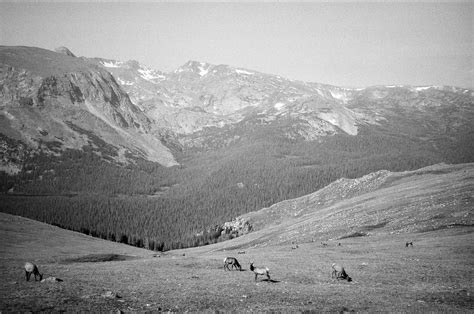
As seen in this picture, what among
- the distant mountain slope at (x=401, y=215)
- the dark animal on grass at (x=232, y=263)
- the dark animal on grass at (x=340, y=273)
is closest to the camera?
the dark animal on grass at (x=340, y=273)

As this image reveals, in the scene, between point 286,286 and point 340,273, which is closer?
point 286,286

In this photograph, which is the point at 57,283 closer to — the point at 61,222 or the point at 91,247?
the point at 91,247

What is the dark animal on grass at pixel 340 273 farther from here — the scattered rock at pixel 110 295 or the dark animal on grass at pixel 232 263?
the scattered rock at pixel 110 295

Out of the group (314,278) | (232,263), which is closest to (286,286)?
(314,278)

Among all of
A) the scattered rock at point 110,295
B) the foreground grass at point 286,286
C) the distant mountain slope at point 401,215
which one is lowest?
the foreground grass at point 286,286

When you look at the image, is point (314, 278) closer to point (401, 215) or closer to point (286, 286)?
point (286, 286)

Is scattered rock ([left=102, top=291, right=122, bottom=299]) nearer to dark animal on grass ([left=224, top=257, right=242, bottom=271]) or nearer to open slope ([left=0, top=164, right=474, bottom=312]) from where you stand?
open slope ([left=0, top=164, right=474, bottom=312])

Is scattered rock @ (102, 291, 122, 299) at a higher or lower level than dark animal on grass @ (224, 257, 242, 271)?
higher

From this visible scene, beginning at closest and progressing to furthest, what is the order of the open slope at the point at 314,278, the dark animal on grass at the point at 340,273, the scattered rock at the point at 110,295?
the open slope at the point at 314,278
the scattered rock at the point at 110,295
the dark animal on grass at the point at 340,273

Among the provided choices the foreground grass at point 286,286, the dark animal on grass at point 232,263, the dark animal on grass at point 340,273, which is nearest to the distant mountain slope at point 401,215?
the foreground grass at point 286,286

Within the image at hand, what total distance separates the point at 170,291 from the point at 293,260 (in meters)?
23.8

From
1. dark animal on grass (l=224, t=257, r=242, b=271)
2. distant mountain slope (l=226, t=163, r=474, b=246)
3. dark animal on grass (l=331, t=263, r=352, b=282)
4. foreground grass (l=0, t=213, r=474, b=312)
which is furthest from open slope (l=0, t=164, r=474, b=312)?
dark animal on grass (l=224, t=257, r=242, b=271)

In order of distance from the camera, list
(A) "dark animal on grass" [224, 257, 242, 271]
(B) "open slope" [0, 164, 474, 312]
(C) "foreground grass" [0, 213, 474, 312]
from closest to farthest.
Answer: (C) "foreground grass" [0, 213, 474, 312] → (B) "open slope" [0, 164, 474, 312] → (A) "dark animal on grass" [224, 257, 242, 271]

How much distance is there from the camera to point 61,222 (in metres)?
196
